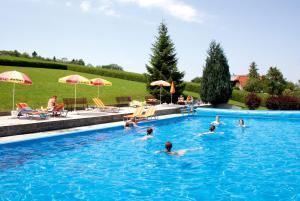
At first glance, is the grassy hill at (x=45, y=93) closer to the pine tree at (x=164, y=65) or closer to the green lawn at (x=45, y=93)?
the green lawn at (x=45, y=93)

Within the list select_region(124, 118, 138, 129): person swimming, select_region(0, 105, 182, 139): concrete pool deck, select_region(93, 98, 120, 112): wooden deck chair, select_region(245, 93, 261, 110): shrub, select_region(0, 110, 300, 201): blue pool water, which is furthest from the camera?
select_region(245, 93, 261, 110): shrub

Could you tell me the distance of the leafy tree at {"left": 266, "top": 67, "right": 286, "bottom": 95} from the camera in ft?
194

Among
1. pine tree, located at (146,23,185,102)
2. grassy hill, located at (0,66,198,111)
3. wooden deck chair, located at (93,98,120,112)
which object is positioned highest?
pine tree, located at (146,23,185,102)

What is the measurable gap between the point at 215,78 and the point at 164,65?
561 cm

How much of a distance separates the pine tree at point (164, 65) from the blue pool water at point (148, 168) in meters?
16.7

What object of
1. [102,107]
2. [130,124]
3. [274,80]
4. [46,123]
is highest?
[274,80]

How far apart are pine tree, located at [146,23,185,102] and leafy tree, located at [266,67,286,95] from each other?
31.8 m

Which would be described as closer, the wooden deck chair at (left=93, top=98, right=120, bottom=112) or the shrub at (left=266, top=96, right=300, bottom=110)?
the wooden deck chair at (left=93, top=98, right=120, bottom=112)

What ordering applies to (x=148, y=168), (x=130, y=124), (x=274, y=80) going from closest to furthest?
1. (x=148, y=168)
2. (x=130, y=124)
3. (x=274, y=80)

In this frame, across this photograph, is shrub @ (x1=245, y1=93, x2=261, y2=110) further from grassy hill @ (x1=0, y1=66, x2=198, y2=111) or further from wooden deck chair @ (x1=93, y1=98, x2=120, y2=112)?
wooden deck chair @ (x1=93, y1=98, x2=120, y2=112)

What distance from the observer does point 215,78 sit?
32.3 m

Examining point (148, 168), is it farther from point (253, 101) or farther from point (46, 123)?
point (253, 101)

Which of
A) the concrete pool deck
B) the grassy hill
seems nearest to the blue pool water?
the concrete pool deck

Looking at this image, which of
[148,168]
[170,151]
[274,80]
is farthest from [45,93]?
[274,80]
